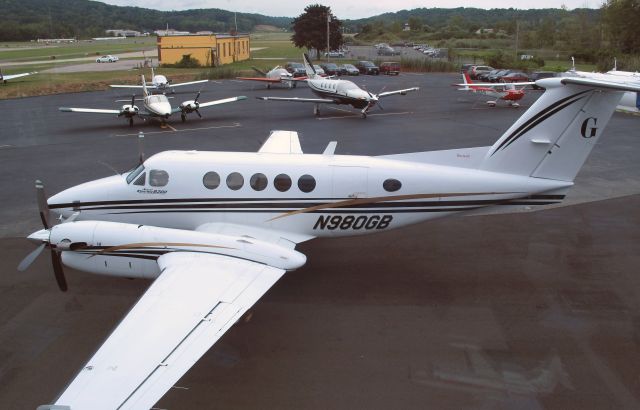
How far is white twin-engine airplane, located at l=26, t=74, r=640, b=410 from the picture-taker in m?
9.18

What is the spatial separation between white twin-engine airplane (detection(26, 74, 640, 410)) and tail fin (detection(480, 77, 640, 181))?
0.02 metres

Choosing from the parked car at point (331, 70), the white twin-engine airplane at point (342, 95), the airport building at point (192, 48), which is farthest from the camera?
the airport building at point (192, 48)

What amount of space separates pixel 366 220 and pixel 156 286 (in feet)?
15.5

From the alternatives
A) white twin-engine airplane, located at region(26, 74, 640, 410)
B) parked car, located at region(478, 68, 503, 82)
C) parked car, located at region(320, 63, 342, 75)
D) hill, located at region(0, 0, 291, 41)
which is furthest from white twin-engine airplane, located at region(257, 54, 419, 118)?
hill, located at region(0, 0, 291, 41)

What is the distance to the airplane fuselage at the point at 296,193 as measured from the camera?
1059 centimetres

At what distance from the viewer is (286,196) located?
10766mm

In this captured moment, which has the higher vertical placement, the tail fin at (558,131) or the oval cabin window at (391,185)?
the tail fin at (558,131)

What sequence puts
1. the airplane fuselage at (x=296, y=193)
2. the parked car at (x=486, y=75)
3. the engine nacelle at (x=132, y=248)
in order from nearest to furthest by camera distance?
the engine nacelle at (x=132, y=248), the airplane fuselage at (x=296, y=193), the parked car at (x=486, y=75)

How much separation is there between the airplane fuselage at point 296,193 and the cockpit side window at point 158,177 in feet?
0.07

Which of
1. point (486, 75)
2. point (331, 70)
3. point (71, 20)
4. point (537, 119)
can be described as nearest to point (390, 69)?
point (331, 70)

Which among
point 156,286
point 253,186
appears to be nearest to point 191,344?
point 156,286

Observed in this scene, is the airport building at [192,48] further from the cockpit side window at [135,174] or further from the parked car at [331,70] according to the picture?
the cockpit side window at [135,174]

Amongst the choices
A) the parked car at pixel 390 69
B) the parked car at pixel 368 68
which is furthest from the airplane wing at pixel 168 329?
the parked car at pixel 390 69

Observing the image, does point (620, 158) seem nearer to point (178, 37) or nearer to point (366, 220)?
point (366, 220)
